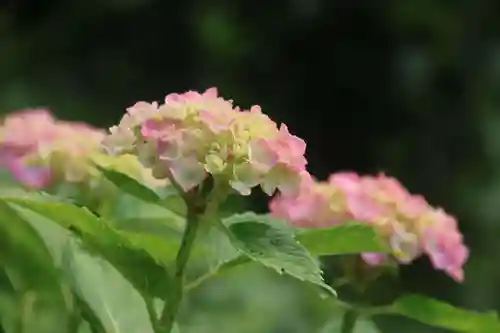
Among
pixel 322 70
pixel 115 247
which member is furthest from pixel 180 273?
pixel 322 70

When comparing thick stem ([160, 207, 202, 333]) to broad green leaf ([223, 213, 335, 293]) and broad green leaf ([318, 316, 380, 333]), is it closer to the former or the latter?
broad green leaf ([223, 213, 335, 293])

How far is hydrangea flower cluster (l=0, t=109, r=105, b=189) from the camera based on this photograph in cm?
69

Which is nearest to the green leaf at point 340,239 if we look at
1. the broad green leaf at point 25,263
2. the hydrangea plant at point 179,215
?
the hydrangea plant at point 179,215

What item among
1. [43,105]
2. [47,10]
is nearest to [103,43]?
[47,10]

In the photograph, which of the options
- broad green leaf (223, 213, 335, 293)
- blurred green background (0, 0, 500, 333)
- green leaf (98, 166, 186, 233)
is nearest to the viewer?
broad green leaf (223, 213, 335, 293)

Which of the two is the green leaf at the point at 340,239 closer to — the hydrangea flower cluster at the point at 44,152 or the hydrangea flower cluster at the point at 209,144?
the hydrangea flower cluster at the point at 209,144

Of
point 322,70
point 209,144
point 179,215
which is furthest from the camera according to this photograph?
point 322,70

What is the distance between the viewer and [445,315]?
2.17 feet

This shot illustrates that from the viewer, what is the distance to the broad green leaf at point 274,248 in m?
0.53

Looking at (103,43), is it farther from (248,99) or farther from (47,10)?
(248,99)

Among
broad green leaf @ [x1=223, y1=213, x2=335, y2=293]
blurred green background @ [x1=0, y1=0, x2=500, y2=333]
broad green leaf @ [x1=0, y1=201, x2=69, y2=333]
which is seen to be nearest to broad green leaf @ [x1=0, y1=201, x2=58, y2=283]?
broad green leaf @ [x1=0, y1=201, x2=69, y2=333]

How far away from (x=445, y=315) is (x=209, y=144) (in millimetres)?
194

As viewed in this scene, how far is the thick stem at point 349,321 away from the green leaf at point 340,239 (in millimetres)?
79

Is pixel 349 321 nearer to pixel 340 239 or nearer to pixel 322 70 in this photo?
pixel 340 239
